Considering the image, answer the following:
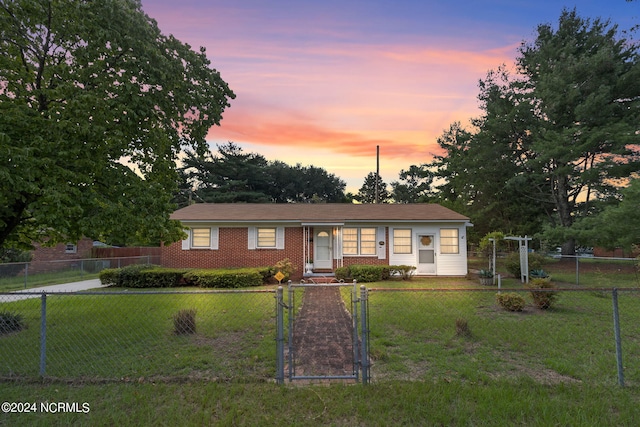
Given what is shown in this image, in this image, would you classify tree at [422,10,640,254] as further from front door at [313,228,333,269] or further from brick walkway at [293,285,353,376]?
brick walkway at [293,285,353,376]

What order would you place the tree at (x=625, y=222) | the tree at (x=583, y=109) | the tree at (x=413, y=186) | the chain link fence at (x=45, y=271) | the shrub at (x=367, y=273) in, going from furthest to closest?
1. the tree at (x=413, y=186)
2. the tree at (x=583, y=109)
3. the shrub at (x=367, y=273)
4. the chain link fence at (x=45, y=271)
5. the tree at (x=625, y=222)

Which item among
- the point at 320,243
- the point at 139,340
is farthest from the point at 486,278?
the point at 139,340

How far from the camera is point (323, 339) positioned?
6285mm

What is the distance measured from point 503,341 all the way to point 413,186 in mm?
48846

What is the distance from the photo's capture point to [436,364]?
4910 mm

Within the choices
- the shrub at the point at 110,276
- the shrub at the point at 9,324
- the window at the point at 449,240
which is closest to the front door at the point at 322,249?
the window at the point at 449,240

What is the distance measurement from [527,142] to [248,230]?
22.6 metres

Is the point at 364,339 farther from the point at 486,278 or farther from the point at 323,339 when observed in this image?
the point at 486,278

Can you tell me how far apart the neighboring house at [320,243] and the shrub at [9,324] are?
31.6ft

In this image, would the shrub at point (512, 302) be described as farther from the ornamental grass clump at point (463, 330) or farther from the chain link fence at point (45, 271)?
the chain link fence at point (45, 271)

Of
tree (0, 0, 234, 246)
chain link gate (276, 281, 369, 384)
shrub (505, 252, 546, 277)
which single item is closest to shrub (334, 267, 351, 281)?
chain link gate (276, 281, 369, 384)

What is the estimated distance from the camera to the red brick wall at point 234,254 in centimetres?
1655

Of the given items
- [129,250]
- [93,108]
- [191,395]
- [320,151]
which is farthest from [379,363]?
[129,250]

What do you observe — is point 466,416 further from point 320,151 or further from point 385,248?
point 320,151
